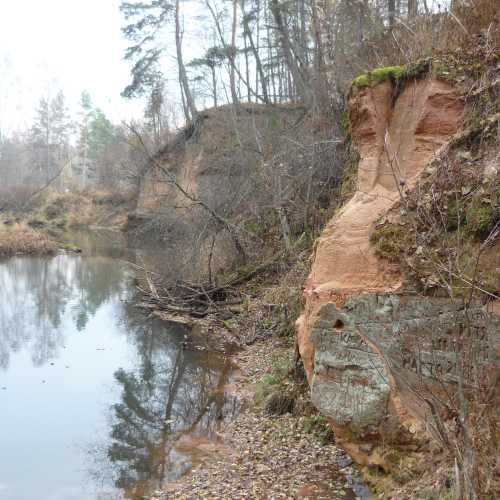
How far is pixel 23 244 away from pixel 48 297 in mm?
11424

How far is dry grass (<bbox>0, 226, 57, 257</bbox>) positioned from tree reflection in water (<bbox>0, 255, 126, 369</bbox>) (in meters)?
1.34

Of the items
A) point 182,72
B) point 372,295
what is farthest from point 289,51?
point 372,295

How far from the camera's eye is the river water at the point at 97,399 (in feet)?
22.1

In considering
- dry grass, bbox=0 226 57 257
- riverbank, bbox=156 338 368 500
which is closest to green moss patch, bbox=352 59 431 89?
riverbank, bbox=156 338 368 500

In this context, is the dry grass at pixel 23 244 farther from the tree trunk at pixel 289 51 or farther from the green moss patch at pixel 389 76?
the green moss patch at pixel 389 76

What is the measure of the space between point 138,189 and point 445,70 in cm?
3400

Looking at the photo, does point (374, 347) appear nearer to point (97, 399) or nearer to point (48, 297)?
point (97, 399)

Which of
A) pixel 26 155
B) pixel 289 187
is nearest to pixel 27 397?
pixel 289 187

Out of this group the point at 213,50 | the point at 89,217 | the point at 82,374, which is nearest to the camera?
the point at 82,374

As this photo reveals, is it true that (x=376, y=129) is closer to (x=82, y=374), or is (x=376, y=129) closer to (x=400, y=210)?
(x=400, y=210)

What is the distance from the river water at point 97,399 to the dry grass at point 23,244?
1154cm

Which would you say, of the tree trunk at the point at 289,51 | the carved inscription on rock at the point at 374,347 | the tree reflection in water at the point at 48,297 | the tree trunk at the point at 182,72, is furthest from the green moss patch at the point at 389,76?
the tree trunk at the point at 182,72

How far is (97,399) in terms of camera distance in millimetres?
9148

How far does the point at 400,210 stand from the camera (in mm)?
5336
